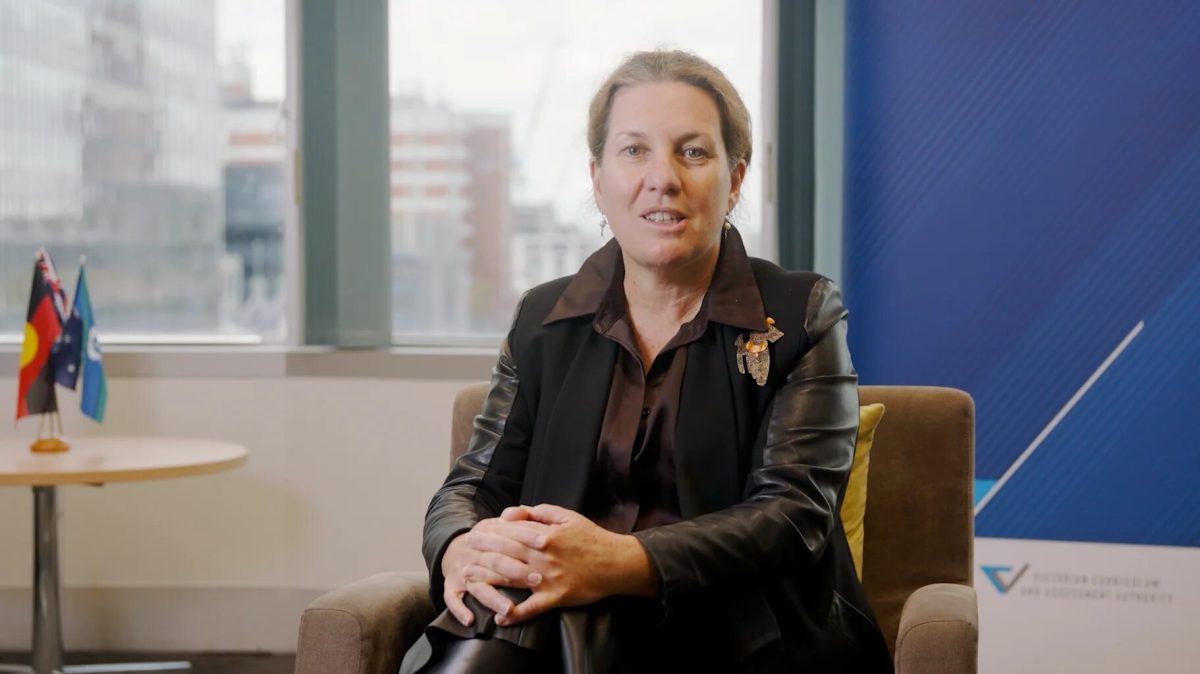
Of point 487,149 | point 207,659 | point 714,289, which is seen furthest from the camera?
point 487,149

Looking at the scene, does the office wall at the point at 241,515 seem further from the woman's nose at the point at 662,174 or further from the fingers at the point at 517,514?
the fingers at the point at 517,514

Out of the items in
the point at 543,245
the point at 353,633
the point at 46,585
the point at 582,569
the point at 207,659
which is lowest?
the point at 207,659

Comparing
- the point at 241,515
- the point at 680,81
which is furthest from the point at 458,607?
the point at 241,515

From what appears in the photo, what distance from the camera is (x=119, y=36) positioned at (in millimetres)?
3781

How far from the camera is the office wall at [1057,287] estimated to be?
Result: 2795mm

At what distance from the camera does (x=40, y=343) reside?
321 centimetres

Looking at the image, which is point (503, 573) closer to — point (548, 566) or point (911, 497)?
point (548, 566)

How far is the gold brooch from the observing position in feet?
5.77

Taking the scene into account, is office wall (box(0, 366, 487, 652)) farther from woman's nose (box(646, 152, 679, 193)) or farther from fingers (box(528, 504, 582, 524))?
fingers (box(528, 504, 582, 524))

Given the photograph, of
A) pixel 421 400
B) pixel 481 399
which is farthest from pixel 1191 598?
pixel 421 400

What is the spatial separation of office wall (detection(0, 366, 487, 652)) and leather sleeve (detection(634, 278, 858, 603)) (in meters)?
1.92

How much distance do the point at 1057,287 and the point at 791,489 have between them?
57.9 inches

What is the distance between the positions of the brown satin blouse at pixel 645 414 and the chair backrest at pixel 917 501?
42 cm

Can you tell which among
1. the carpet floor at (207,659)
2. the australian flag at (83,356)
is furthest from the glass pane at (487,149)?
the carpet floor at (207,659)
